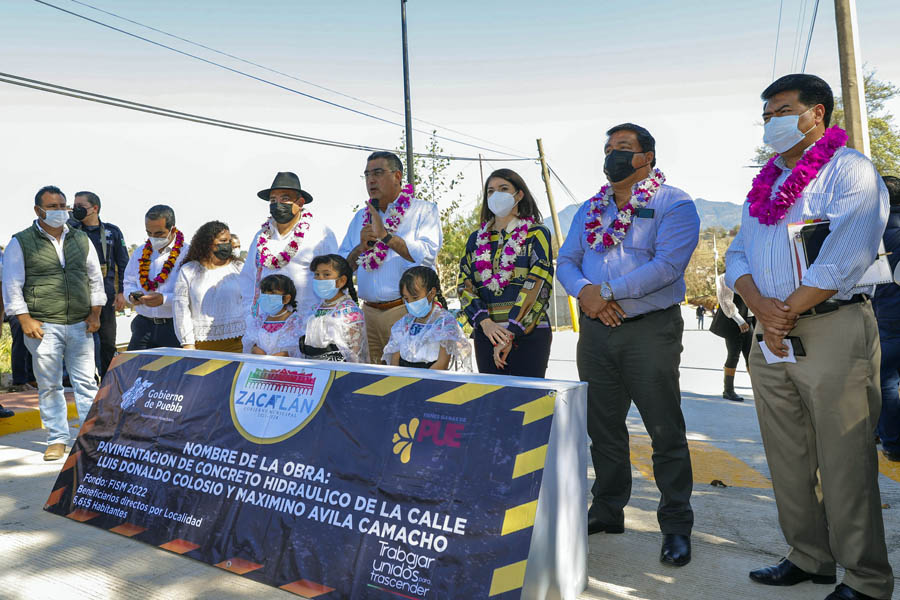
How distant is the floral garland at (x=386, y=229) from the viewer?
5.21 meters

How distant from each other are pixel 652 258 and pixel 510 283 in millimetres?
A: 1000

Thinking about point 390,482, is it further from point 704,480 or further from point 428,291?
point 704,480

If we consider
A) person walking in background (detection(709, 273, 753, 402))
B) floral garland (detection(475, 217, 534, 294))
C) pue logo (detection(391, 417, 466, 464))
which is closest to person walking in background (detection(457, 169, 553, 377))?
floral garland (detection(475, 217, 534, 294))

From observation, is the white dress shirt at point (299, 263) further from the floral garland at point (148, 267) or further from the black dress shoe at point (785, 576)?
the black dress shoe at point (785, 576)

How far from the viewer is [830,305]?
119 inches

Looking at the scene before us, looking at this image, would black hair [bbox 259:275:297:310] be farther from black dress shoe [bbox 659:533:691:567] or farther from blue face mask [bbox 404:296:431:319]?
black dress shoe [bbox 659:533:691:567]

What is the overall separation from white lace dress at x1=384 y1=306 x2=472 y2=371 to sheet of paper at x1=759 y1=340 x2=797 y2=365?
2049 millimetres

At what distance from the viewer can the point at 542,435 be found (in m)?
2.86

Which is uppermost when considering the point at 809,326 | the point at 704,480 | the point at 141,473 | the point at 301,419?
the point at 809,326

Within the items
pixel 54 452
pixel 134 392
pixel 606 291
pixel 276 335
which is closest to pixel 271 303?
pixel 276 335

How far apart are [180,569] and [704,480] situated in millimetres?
3686

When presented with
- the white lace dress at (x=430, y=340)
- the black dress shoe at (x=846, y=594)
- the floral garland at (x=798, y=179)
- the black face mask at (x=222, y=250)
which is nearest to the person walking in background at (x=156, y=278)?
the black face mask at (x=222, y=250)

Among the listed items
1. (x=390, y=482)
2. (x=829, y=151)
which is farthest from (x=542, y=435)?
(x=829, y=151)

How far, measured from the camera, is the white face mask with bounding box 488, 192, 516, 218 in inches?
176
